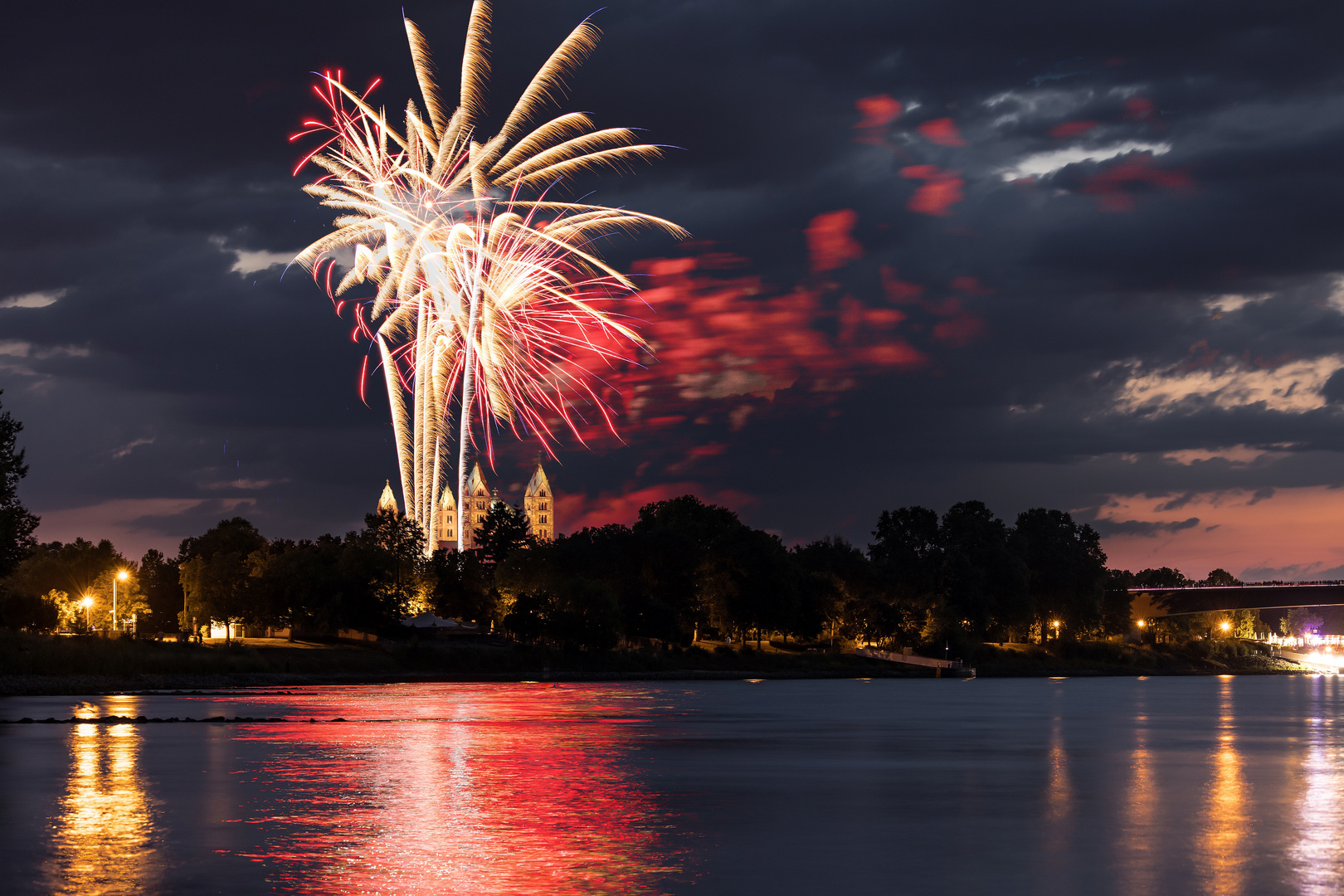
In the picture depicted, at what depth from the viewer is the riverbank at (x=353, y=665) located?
93.2m

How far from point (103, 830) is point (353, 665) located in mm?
105505

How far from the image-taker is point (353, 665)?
127812 mm

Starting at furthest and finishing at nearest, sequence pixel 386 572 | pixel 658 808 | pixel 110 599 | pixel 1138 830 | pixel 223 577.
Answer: pixel 110 599
pixel 223 577
pixel 386 572
pixel 658 808
pixel 1138 830

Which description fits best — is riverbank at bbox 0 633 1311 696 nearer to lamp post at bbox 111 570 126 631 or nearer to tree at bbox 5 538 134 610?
lamp post at bbox 111 570 126 631

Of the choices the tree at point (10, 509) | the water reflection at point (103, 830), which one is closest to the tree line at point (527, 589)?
the tree at point (10, 509)

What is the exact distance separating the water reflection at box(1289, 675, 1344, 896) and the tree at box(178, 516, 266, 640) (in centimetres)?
12239

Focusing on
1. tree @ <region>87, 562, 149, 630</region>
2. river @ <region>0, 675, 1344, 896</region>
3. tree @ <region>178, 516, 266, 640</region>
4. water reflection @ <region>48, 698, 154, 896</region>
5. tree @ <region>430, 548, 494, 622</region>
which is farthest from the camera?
tree @ <region>87, 562, 149, 630</region>

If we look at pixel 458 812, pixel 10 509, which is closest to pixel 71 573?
pixel 10 509

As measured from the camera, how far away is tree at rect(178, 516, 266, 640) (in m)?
157

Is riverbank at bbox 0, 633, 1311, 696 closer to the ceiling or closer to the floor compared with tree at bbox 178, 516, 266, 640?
closer to the floor

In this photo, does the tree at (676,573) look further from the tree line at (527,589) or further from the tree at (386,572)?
the tree at (386,572)

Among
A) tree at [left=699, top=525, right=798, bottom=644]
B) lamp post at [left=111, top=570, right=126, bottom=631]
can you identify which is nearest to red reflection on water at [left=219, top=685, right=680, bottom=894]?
lamp post at [left=111, top=570, right=126, bottom=631]

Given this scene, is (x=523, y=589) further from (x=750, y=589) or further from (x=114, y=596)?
(x=114, y=596)

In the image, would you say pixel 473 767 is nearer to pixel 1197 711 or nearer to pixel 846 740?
pixel 846 740
